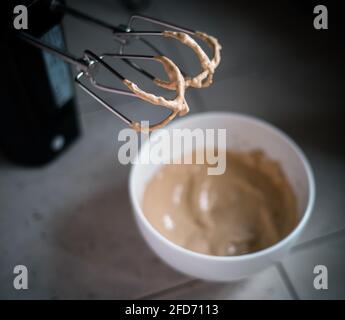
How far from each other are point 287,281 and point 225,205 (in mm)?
105

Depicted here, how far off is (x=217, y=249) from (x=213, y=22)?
395 millimetres

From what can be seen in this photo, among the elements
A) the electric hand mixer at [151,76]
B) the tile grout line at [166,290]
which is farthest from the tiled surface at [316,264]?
the electric hand mixer at [151,76]

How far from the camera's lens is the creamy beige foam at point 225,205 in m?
0.53

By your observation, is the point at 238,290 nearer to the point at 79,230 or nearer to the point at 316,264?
the point at 316,264

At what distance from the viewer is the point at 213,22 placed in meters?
0.77

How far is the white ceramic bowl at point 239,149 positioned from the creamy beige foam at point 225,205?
0.01 meters

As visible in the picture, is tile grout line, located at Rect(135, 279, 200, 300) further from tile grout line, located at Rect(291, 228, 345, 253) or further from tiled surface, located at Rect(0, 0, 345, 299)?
tile grout line, located at Rect(291, 228, 345, 253)

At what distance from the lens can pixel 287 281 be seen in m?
0.54

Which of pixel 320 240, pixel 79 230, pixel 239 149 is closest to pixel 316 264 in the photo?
pixel 320 240

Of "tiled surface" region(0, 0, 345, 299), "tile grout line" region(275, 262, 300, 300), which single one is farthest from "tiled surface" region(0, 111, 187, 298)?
"tile grout line" region(275, 262, 300, 300)

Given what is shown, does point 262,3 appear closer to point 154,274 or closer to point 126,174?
point 126,174

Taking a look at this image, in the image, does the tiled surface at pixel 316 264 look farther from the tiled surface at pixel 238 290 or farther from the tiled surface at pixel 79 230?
the tiled surface at pixel 79 230
